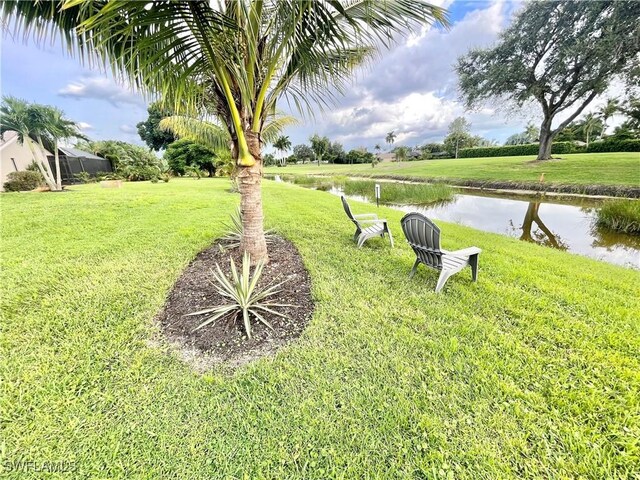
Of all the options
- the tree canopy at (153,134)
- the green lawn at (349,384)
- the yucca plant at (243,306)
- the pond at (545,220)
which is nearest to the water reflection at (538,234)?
the pond at (545,220)

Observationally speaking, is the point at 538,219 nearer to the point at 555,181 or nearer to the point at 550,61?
the point at 555,181

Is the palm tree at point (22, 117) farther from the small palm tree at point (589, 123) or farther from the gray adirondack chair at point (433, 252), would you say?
the small palm tree at point (589, 123)

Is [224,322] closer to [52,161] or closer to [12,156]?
[12,156]

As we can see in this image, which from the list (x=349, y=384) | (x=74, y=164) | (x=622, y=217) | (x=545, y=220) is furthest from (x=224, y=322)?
(x=74, y=164)

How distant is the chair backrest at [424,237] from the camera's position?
338cm

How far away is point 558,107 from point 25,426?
1203 inches

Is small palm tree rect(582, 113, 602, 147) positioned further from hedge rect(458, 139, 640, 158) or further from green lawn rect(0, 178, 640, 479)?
green lawn rect(0, 178, 640, 479)

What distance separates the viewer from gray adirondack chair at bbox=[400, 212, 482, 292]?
3.42 m

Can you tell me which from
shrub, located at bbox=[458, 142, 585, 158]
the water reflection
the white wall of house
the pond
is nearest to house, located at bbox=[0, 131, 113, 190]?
the white wall of house

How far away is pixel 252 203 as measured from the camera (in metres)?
3.67

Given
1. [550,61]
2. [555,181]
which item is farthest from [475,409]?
[550,61]

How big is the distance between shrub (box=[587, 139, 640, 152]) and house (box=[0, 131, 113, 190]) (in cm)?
4826

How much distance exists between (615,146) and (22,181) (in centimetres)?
5061

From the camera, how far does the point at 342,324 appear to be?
A: 2895mm
